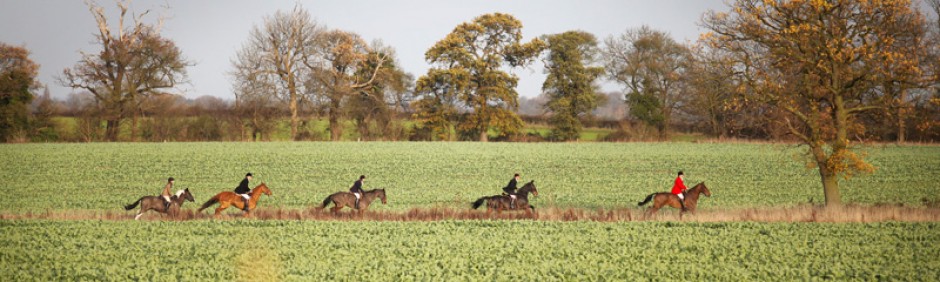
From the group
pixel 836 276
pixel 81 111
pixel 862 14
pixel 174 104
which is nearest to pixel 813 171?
pixel 862 14

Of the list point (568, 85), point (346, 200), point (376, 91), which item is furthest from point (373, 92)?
point (346, 200)

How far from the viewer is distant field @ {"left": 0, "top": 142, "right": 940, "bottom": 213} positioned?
24203mm

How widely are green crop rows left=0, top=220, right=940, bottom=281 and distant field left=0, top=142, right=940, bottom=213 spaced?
18.5 feet

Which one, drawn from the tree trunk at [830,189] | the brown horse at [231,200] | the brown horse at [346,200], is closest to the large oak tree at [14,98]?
the brown horse at [231,200]

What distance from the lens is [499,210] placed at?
61.0 ft

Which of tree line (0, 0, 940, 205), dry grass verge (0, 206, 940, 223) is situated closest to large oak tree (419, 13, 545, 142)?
tree line (0, 0, 940, 205)

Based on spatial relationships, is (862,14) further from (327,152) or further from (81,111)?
(81,111)

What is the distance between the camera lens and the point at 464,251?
1353 cm

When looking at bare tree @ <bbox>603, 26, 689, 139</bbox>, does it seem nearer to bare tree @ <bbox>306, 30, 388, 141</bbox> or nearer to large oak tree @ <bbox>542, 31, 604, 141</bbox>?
large oak tree @ <bbox>542, 31, 604, 141</bbox>

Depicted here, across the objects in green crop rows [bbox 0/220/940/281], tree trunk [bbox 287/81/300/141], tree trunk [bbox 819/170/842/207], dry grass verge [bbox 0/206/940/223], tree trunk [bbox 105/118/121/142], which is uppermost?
tree trunk [bbox 287/81/300/141]

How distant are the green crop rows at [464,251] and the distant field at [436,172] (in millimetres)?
5647

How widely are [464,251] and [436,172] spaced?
771 inches

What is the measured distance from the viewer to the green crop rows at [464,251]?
464 inches

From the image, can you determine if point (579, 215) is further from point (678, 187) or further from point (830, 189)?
point (830, 189)
